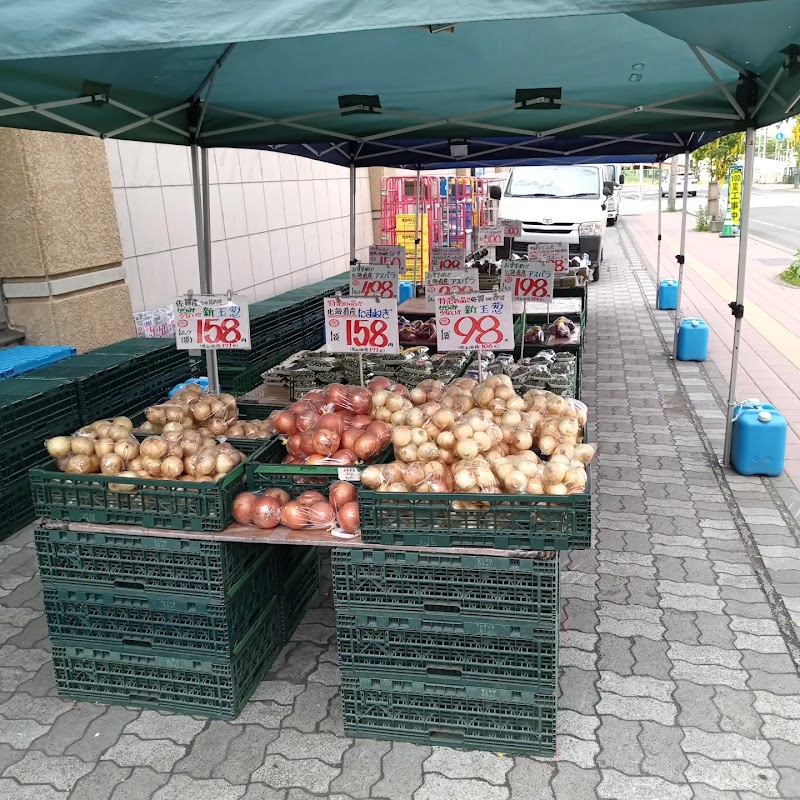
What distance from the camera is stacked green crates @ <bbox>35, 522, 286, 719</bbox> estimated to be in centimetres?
306

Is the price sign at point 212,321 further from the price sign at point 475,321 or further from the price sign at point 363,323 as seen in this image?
the price sign at point 475,321

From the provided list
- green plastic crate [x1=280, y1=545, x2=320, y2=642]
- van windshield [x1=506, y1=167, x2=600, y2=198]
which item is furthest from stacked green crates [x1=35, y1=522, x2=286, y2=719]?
van windshield [x1=506, y1=167, x2=600, y2=198]

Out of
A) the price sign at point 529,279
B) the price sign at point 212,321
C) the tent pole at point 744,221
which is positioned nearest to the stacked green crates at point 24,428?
the price sign at point 212,321

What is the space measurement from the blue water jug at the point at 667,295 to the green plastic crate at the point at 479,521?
10888 millimetres

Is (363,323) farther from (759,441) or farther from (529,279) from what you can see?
(759,441)

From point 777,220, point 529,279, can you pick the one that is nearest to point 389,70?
point 529,279

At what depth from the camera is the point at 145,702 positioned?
329cm

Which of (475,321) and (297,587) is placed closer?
(297,587)

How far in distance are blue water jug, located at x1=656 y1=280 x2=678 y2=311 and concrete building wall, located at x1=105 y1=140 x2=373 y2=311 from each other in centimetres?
579

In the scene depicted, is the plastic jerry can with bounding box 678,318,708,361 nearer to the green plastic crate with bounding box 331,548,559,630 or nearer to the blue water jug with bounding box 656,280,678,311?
the blue water jug with bounding box 656,280,678,311

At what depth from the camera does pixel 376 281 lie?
713 cm

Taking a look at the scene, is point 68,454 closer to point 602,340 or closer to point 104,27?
point 104,27

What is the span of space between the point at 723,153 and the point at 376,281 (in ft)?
61.8

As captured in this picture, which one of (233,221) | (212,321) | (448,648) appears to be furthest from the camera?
(233,221)
